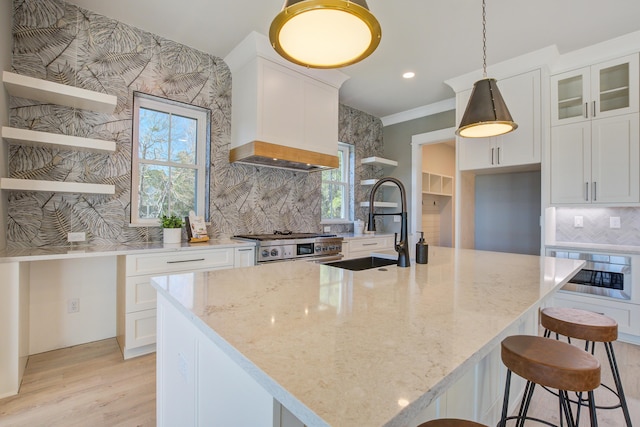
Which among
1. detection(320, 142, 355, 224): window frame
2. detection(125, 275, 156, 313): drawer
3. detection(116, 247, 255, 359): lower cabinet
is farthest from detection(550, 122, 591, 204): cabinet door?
detection(125, 275, 156, 313): drawer

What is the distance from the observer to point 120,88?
270 centimetres

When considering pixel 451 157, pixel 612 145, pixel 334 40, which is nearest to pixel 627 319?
pixel 612 145

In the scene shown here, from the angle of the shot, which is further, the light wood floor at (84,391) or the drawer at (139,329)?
the drawer at (139,329)

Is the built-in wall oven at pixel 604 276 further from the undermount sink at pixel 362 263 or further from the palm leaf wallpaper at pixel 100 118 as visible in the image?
the palm leaf wallpaper at pixel 100 118

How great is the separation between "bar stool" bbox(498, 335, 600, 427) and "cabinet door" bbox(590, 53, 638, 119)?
9.55 feet

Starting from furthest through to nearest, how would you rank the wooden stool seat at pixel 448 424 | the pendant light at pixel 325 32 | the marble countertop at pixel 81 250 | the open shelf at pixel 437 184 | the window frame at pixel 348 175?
the open shelf at pixel 437 184
the window frame at pixel 348 175
the marble countertop at pixel 81 250
the pendant light at pixel 325 32
the wooden stool seat at pixel 448 424

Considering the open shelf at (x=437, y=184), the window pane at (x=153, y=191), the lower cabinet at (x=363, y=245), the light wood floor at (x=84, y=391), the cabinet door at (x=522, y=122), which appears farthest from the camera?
the open shelf at (x=437, y=184)

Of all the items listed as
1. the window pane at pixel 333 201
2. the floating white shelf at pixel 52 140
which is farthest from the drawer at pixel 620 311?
the floating white shelf at pixel 52 140

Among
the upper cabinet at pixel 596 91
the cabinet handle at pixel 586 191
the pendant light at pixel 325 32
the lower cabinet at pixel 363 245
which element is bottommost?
the lower cabinet at pixel 363 245

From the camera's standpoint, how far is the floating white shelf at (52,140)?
2008 mm

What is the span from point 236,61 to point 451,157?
4.89 m

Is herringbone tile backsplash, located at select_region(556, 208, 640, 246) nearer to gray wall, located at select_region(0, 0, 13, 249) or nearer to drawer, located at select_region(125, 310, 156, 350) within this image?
drawer, located at select_region(125, 310, 156, 350)

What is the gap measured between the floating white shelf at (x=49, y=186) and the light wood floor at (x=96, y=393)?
1272 millimetres

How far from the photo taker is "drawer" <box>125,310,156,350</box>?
2301mm
